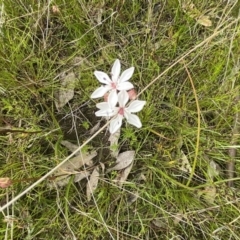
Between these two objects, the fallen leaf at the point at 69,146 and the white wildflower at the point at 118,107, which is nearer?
the white wildflower at the point at 118,107

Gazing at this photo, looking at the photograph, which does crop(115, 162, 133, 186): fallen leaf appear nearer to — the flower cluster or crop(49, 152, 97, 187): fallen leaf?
crop(49, 152, 97, 187): fallen leaf

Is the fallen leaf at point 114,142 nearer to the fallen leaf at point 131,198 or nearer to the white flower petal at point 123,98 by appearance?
the fallen leaf at point 131,198

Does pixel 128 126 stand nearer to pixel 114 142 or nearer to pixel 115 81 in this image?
pixel 114 142

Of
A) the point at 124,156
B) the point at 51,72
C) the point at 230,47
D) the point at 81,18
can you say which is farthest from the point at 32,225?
the point at 230,47

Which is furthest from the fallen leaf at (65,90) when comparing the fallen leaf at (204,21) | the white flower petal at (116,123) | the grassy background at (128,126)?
the fallen leaf at (204,21)

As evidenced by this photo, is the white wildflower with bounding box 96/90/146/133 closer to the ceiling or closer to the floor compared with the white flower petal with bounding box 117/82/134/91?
closer to the floor

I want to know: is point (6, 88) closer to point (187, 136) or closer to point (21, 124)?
point (21, 124)

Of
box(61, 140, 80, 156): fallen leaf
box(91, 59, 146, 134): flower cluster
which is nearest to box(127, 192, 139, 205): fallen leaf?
box(61, 140, 80, 156): fallen leaf
